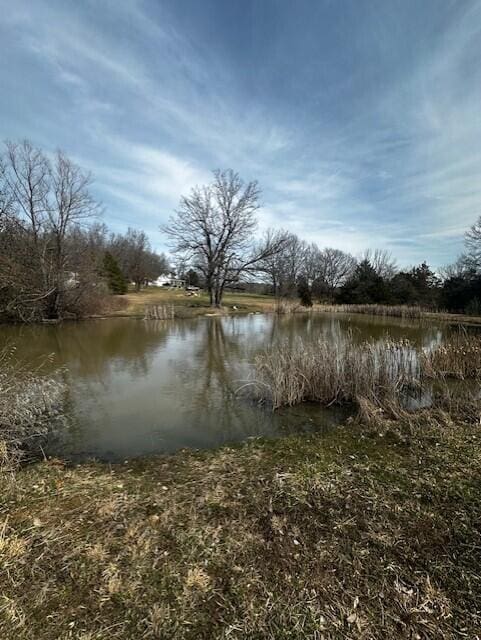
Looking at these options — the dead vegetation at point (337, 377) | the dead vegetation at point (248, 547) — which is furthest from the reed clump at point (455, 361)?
the dead vegetation at point (248, 547)

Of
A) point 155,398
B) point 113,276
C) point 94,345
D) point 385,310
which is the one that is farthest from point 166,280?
point 155,398

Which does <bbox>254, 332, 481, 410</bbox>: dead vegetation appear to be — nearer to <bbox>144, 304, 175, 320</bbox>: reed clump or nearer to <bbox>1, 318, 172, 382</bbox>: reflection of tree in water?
<bbox>1, 318, 172, 382</bbox>: reflection of tree in water

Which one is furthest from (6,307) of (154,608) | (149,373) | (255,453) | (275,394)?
(154,608)

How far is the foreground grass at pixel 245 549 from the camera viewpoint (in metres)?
1.64

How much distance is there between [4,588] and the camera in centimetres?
178

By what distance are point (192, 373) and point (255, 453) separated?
173 inches

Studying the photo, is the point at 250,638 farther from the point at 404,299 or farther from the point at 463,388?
the point at 404,299

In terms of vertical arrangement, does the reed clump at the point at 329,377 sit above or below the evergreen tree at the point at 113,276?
below

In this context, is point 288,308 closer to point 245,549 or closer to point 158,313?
point 158,313

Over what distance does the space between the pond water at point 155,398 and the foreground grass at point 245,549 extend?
86 centimetres

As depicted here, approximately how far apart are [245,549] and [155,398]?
4.19 m

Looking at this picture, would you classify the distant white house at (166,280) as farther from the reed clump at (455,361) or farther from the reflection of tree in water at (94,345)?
the reed clump at (455,361)

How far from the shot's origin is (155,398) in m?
5.99

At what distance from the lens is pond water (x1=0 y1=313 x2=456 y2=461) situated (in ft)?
14.2
